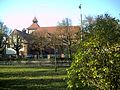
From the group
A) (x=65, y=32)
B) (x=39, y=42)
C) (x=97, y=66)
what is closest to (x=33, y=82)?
(x=97, y=66)

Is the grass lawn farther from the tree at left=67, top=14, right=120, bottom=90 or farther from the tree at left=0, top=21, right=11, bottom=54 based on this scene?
the tree at left=0, top=21, right=11, bottom=54

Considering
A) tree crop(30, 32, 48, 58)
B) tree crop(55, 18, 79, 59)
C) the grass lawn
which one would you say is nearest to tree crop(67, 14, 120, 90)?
the grass lawn

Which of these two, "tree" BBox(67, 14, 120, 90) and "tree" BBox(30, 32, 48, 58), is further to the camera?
"tree" BBox(30, 32, 48, 58)

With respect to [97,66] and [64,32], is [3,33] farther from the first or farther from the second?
[97,66]

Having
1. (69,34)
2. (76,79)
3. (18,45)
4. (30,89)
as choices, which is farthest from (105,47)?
(18,45)

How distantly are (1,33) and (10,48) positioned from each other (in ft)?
79.3

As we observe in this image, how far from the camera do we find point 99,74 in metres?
9.75

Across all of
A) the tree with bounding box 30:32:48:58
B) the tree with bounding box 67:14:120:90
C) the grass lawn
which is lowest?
the grass lawn

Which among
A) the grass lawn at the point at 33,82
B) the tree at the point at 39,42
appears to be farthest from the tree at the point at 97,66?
the tree at the point at 39,42

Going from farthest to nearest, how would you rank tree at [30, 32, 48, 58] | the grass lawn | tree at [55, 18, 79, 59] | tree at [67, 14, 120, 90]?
tree at [30, 32, 48, 58] < tree at [55, 18, 79, 59] < the grass lawn < tree at [67, 14, 120, 90]

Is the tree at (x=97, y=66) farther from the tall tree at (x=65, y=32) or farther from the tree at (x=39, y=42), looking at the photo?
the tree at (x=39, y=42)

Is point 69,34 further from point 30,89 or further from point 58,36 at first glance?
point 30,89

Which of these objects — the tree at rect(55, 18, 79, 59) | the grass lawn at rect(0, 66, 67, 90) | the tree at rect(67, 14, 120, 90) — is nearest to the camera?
the tree at rect(67, 14, 120, 90)

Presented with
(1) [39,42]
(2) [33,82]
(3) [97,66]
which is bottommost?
(2) [33,82]
